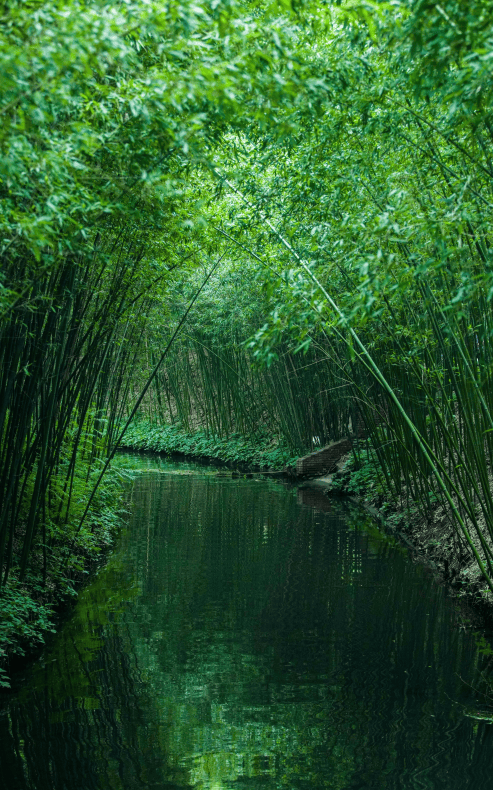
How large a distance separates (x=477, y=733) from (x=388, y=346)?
3.83 m

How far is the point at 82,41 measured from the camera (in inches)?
82.4

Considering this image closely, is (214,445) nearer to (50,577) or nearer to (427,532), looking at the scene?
(427,532)

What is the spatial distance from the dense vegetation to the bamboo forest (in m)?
0.02

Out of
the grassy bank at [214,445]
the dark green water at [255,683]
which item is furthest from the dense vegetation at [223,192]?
the grassy bank at [214,445]

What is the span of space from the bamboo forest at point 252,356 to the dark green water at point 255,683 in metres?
0.02

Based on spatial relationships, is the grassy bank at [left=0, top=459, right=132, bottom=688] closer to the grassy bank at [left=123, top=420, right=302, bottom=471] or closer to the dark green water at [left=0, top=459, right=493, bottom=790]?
the dark green water at [left=0, top=459, right=493, bottom=790]

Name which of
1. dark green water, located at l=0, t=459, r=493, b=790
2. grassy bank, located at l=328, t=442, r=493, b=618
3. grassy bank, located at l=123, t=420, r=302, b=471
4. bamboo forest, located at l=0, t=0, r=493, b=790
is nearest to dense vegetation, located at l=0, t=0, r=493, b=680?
bamboo forest, located at l=0, t=0, r=493, b=790

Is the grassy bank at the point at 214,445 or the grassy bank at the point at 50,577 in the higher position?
the grassy bank at the point at 214,445

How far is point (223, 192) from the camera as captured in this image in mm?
4871

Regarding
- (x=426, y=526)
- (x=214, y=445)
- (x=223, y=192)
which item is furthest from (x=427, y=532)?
(x=214, y=445)

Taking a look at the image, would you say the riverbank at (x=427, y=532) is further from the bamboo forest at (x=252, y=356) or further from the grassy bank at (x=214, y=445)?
the grassy bank at (x=214, y=445)

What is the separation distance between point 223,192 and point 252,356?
142cm

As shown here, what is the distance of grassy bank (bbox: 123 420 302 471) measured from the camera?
566 inches

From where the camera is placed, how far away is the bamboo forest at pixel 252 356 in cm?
248
